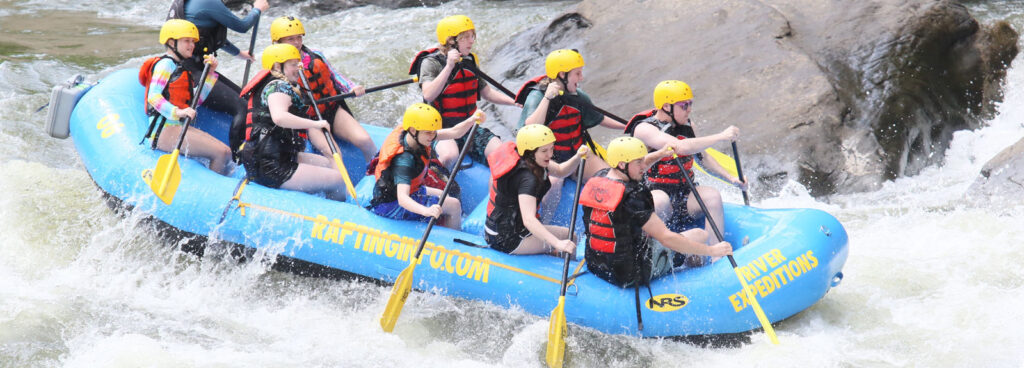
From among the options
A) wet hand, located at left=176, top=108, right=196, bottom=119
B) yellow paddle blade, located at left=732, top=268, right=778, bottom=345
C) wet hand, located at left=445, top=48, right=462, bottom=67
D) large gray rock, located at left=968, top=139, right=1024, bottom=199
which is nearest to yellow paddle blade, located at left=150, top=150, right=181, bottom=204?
wet hand, located at left=176, top=108, right=196, bottom=119

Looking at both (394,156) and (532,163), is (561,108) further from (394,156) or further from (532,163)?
(394,156)

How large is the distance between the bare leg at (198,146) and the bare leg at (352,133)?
28.7 inches

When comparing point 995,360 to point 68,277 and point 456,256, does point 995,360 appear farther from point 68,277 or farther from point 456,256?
point 68,277

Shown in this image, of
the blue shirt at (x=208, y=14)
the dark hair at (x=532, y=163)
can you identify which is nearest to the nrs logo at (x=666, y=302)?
the dark hair at (x=532, y=163)

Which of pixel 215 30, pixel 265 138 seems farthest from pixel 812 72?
pixel 215 30

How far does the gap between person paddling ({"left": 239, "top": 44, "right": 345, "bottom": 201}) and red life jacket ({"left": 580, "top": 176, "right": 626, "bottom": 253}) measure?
1828 mm

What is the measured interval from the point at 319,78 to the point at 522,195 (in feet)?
6.64

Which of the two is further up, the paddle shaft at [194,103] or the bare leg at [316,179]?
the paddle shaft at [194,103]

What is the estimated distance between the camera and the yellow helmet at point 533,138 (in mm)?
4867

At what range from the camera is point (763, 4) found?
27.7ft

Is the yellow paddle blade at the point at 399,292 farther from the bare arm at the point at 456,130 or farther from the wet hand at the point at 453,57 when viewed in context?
the wet hand at the point at 453,57

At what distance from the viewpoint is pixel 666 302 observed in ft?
16.0

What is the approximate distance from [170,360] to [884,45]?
6099 mm

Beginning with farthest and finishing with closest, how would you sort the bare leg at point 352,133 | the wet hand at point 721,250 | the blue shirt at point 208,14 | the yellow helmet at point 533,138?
the blue shirt at point 208,14 → the bare leg at point 352,133 → the yellow helmet at point 533,138 → the wet hand at point 721,250
